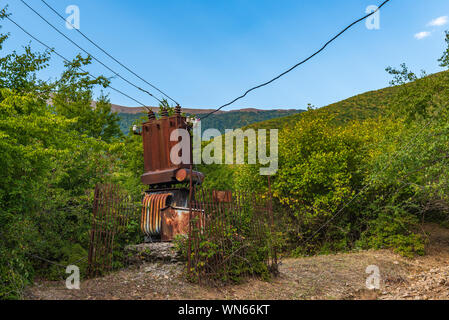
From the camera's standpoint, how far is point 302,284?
688cm

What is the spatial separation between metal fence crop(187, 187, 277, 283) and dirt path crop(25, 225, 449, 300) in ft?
0.91

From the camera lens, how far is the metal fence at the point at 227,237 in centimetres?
607

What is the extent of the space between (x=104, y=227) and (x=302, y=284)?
3930 millimetres

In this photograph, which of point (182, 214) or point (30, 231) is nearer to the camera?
point (30, 231)

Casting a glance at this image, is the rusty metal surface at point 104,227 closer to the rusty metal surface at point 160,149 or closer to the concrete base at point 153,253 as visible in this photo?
the concrete base at point 153,253

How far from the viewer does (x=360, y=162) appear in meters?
12.7

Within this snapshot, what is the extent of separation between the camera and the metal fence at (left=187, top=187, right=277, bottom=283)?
607cm

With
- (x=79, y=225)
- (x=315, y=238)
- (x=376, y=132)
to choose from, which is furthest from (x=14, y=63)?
(x=376, y=132)

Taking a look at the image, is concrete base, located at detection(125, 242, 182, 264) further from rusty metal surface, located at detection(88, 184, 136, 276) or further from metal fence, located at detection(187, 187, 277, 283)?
metal fence, located at detection(187, 187, 277, 283)

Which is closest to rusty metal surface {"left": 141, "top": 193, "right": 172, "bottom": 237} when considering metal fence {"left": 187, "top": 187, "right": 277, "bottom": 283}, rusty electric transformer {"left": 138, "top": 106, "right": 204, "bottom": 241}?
rusty electric transformer {"left": 138, "top": 106, "right": 204, "bottom": 241}

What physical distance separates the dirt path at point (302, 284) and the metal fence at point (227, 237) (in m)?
0.28

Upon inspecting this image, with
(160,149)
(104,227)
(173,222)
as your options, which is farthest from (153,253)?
(160,149)
